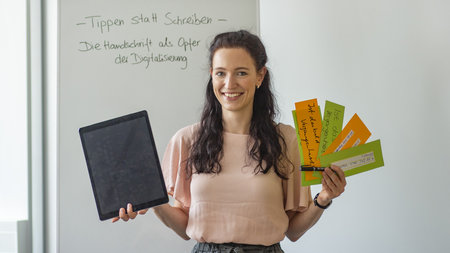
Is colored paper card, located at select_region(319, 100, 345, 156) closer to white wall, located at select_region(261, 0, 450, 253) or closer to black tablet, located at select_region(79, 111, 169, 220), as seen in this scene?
white wall, located at select_region(261, 0, 450, 253)

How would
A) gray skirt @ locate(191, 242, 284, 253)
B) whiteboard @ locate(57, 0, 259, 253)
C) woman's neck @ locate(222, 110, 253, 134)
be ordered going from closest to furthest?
gray skirt @ locate(191, 242, 284, 253) → woman's neck @ locate(222, 110, 253, 134) → whiteboard @ locate(57, 0, 259, 253)

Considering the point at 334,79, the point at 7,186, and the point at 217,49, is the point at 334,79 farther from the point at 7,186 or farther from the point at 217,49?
the point at 7,186

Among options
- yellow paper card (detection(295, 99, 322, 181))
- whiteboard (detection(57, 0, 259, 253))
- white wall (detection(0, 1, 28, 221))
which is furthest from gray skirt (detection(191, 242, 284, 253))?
white wall (detection(0, 1, 28, 221))

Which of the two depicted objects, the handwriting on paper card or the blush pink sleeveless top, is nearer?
the handwriting on paper card

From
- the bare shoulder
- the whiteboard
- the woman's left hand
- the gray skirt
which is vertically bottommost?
the gray skirt

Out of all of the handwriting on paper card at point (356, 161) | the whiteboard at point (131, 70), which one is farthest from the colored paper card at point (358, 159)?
the whiteboard at point (131, 70)

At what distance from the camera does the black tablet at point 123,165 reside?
1333 mm

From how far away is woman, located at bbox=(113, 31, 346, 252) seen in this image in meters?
1.37

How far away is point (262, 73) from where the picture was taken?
1.52 metres

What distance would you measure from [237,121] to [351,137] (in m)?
0.40

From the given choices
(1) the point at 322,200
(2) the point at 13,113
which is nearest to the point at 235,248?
(1) the point at 322,200

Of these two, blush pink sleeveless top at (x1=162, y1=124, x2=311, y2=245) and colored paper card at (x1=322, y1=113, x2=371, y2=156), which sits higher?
colored paper card at (x1=322, y1=113, x2=371, y2=156)

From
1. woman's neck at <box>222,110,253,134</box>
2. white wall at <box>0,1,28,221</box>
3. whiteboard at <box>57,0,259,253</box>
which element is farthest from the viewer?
white wall at <box>0,1,28,221</box>

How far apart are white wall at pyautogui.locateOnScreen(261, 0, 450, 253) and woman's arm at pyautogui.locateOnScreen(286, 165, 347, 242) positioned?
324 millimetres
